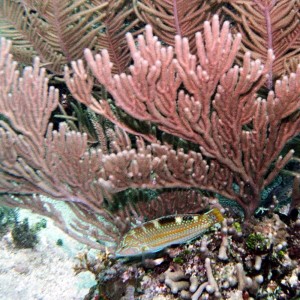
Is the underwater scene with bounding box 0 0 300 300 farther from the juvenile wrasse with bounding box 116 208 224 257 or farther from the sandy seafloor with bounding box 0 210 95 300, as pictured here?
the sandy seafloor with bounding box 0 210 95 300

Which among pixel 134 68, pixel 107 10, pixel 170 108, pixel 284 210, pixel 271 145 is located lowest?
pixel 284 210

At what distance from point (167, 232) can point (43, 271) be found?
10.9 feet

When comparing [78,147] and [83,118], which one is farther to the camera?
[83,118]

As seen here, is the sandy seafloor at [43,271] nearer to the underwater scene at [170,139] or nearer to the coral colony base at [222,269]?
the underwater scene at [170,139]

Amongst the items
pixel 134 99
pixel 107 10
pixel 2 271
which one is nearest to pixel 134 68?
pixel 134 99

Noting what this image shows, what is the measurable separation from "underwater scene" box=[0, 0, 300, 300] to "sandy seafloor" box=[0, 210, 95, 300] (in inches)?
47.0

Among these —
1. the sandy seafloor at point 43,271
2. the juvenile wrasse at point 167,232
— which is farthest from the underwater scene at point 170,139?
the sandy seafloor at point 43,271

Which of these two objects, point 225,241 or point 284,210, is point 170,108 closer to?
point 225,241

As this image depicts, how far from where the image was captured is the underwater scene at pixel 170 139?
113 inches

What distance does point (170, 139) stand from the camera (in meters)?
3.70

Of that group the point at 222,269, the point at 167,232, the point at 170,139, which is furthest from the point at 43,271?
the point at 222,269

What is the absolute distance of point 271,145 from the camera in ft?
10.6

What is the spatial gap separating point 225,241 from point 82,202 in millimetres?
1708

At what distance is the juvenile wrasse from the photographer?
10.1 ft
